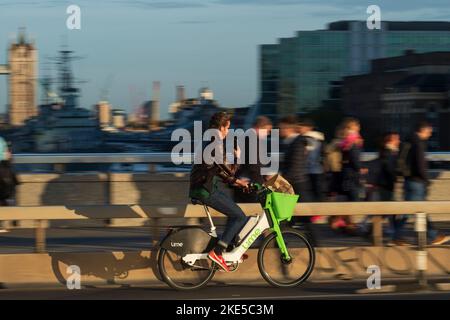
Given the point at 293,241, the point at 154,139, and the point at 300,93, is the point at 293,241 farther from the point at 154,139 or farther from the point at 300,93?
the point at 300,93

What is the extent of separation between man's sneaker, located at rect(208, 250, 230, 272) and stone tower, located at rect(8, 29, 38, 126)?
13303cm

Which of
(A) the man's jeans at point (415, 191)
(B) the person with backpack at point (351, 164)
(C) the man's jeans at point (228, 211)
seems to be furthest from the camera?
(B) the person with backpack at point (351, 164)

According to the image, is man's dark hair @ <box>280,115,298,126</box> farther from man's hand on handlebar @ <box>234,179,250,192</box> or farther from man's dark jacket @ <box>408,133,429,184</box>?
man's hand on handlebar @ <box>234,179,250,192</box>

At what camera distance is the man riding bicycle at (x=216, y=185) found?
9586mm

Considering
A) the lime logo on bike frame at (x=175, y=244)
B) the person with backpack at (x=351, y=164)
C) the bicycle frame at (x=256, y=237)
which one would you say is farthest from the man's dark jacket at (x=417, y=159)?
the lime logo on bike frame at (x=175, y=244)

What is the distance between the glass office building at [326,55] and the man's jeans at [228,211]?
148m

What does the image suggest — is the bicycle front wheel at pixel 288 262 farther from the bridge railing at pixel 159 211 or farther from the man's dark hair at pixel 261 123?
the man's dark hair at pixel 261 123

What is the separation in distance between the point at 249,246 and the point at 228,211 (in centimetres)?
44

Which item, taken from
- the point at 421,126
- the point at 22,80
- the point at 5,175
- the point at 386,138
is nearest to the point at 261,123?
the point at 421,126

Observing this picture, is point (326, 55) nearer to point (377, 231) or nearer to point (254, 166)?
point (254, 166)

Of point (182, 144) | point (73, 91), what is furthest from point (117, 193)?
point (73, 91)

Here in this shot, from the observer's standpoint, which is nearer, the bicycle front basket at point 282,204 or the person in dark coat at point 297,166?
the bicycle front basket at point 282,204

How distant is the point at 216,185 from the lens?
9742 millimetres

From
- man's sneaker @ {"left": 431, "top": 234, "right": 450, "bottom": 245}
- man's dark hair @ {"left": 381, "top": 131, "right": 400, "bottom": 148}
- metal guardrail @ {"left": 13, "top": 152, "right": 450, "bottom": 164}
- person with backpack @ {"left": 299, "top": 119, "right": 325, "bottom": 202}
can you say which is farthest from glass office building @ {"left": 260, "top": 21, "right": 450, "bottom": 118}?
man's sneaker @ {"left": 431, "top": 234, "right": 450, "bottom": 245}
